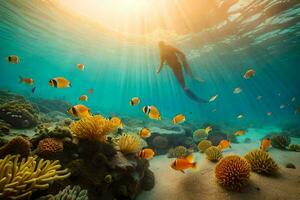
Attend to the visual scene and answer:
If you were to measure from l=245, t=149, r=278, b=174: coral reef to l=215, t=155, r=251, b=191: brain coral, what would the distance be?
2.82 feet

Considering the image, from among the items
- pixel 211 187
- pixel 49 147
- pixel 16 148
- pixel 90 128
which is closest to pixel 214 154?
pixel 211 187

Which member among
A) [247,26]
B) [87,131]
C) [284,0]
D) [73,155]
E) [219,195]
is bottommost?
[219,195]

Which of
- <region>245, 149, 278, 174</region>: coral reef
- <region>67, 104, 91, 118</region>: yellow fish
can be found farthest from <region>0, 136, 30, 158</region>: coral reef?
<region>245, 149, 278, 174</region>: coral reef

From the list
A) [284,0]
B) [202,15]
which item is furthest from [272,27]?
[202,15]

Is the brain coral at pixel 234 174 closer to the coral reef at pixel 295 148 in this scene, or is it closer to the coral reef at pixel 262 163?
the coral reef at pixel 262 163

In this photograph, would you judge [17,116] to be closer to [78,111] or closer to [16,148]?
[78,111]

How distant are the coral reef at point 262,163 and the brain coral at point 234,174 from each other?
2.82 ft

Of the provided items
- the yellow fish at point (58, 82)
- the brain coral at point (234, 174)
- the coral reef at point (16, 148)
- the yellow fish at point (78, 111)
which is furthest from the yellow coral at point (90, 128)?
the brain coral at point (234, 174)

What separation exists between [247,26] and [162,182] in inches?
763

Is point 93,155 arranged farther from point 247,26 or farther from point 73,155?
point 247,26

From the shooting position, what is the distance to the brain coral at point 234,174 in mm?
5527

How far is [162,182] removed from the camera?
7109mm

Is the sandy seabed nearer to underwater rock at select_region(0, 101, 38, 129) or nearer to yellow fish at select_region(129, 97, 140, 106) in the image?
yellow fish at select_region(129, 97, 140, 106)

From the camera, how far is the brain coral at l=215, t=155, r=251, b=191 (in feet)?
18.1
